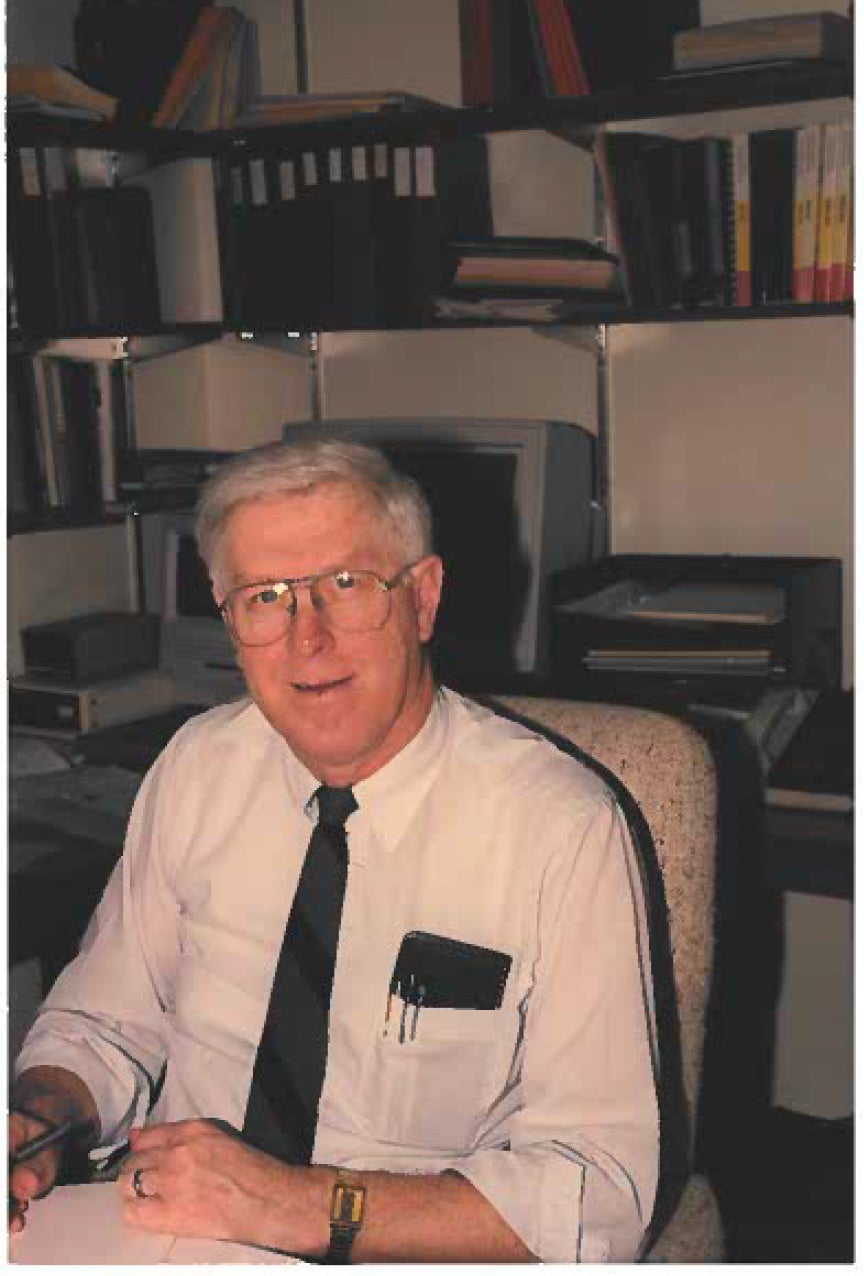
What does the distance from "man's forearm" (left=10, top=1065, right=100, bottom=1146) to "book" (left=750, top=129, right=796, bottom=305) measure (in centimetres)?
176

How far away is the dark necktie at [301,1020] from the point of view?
1.45 metres

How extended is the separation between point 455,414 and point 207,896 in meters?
1.80

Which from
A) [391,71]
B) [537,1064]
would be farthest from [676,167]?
[537,1064]

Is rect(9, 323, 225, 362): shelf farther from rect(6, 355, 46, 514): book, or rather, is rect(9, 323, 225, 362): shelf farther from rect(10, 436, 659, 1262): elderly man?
rect(10, 436, 659, 1262): elderly man

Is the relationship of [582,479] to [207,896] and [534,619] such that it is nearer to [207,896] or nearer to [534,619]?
[534,619]

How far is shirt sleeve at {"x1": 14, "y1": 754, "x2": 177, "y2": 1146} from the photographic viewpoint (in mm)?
1563

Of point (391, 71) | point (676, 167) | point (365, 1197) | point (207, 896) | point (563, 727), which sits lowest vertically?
point (365, 1197)

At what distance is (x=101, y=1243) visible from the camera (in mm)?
1170

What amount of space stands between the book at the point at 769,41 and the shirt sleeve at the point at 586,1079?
154 centimetres

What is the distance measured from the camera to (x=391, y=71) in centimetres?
315

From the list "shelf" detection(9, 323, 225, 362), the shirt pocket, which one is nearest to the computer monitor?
"shelf" detection(9, 323, 225, 362)

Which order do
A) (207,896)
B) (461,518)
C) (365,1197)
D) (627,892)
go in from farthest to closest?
(461,518) → (207,896) → (627,892) → (365,1197)

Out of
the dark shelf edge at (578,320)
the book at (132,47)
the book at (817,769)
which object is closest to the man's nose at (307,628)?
the book at (817,769)

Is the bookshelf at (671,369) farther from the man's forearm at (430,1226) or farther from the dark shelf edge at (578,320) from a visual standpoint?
the man's forearm at (430,1226)
